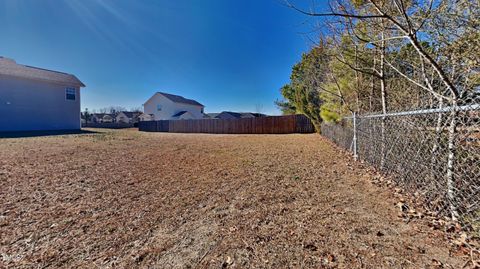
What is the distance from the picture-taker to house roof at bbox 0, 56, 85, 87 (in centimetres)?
1331

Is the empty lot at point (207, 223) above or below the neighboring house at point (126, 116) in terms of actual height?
below

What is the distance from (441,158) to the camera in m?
1.99

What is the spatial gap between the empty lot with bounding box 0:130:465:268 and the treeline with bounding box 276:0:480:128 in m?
1.35

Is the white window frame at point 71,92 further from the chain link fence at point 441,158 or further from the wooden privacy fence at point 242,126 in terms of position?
the chain link fence at point 441,158

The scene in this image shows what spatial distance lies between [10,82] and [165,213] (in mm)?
18630

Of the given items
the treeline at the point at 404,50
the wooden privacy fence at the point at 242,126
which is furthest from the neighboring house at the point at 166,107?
the treeline at the point at 404,50

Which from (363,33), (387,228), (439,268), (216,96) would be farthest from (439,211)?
(216,96)

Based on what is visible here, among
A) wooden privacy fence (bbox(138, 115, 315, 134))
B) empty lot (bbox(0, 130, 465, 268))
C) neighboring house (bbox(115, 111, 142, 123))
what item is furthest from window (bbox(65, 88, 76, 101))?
neighboring house (bbox(115, 111, 142, 123))

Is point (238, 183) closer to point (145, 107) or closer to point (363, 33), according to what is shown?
point (363, 33)

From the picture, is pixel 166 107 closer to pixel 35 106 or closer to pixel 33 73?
pixel 33 73

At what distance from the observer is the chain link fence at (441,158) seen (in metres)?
1.64

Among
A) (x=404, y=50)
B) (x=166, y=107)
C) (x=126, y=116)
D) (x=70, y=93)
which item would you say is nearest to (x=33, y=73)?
(x=70, y=93)

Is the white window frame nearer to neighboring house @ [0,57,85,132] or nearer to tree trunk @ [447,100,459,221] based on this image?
neighboring house @ [0,57,85,132]

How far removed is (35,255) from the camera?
158cm
